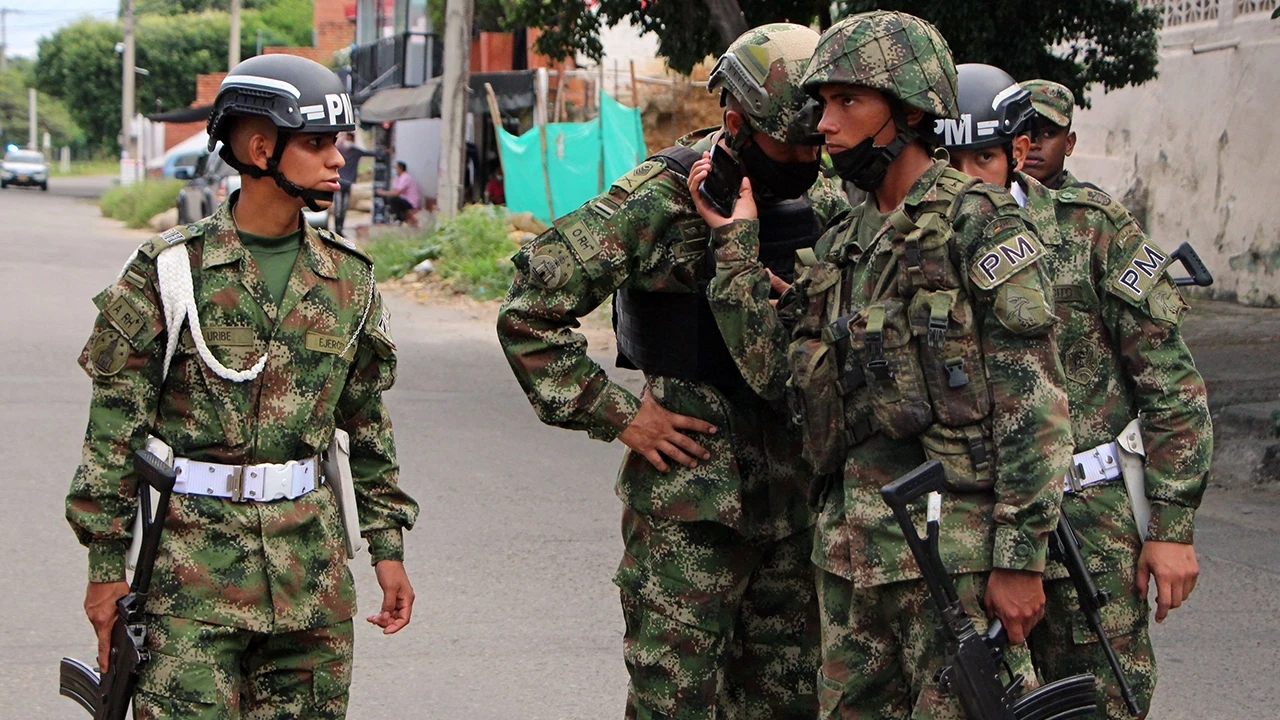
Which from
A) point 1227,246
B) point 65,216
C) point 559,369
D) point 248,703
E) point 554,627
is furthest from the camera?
point 65,216

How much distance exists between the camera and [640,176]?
3.65 meters

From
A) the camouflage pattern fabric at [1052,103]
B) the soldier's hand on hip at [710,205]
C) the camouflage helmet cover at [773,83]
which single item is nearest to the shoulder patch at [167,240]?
the soldier's hand on hip at [710,205]

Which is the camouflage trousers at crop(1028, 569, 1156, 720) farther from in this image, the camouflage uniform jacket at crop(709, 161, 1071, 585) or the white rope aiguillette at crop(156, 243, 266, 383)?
the white rope aiguillette at crop(156, 243, 266, 383)

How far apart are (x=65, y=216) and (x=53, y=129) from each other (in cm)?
6567

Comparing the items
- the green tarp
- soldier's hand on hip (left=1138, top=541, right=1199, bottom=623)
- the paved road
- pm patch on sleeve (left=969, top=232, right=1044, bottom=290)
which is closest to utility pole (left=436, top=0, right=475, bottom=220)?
the green tarp

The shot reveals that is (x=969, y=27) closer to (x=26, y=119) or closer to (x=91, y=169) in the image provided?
(x=91, y=169)

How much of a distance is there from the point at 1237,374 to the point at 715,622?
22.6ft

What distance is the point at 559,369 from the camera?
3631mm

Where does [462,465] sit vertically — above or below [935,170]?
below

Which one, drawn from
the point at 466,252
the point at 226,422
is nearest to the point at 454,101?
the point at 466,252

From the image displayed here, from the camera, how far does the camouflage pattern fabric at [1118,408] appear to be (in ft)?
11.2

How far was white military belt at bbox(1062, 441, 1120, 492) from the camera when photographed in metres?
3.50

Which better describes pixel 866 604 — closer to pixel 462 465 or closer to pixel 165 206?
pixel 462 465

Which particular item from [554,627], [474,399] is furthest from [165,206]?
[554,627]
